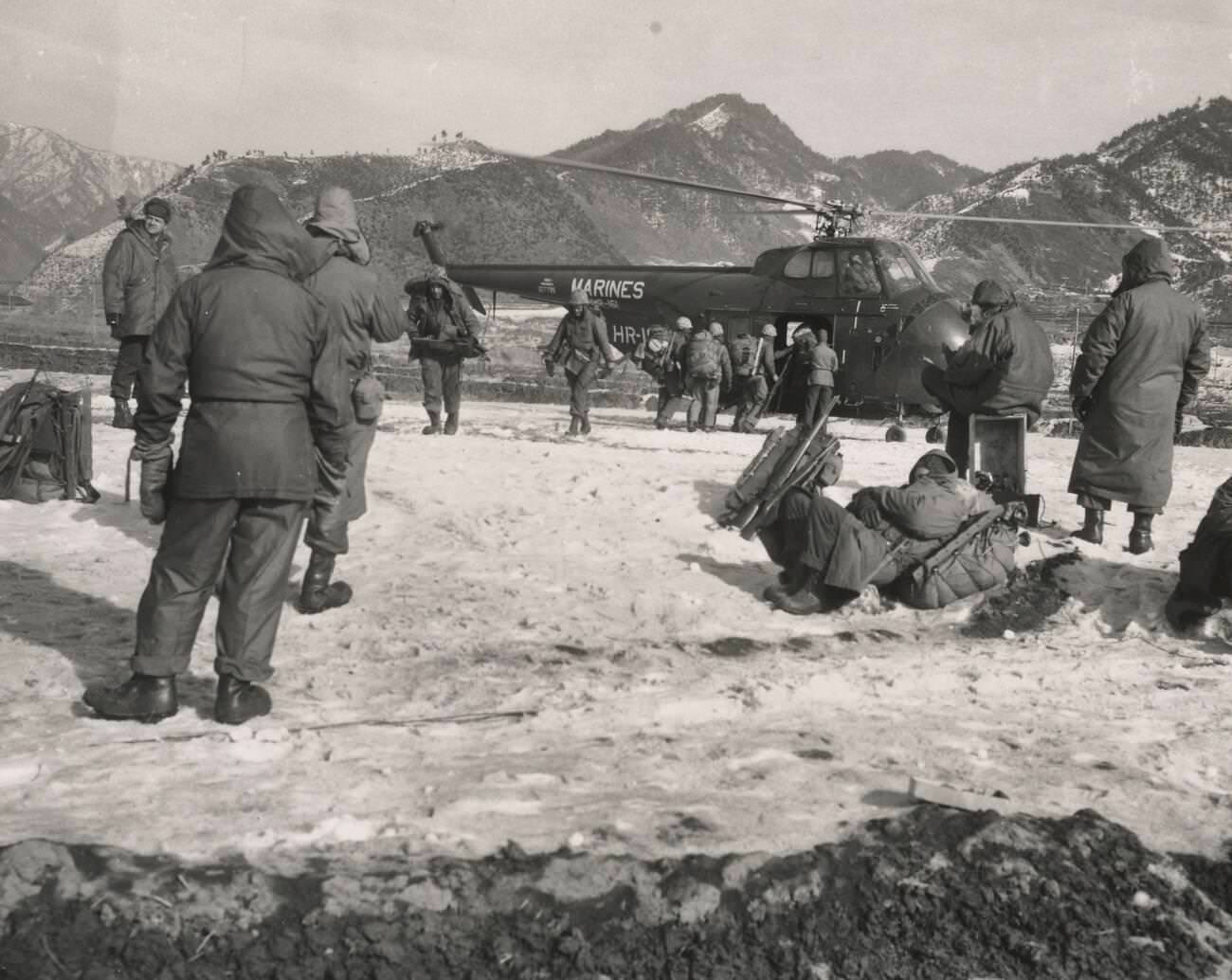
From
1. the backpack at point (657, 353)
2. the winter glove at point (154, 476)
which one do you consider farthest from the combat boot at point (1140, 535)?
the backpack at point (657, 353)

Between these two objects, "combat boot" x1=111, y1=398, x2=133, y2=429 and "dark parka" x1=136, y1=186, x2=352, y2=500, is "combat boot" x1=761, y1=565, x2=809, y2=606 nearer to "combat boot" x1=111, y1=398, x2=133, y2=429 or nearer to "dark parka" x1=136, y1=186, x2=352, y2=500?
"dark parka" x1=136, y1=186, x2=352, y2=500

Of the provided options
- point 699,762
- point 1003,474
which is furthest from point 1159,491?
point 699,762

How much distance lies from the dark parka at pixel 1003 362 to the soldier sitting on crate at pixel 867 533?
1273mm

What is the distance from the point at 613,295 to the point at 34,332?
2230cm

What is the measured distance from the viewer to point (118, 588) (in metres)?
6.45

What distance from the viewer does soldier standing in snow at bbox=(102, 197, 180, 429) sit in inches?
353

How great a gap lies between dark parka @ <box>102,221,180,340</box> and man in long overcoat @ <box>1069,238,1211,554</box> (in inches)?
252

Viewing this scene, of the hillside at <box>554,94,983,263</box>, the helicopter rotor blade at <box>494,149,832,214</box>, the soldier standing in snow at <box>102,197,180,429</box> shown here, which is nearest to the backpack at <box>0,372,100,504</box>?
the soldier standing in snow at <box>102,197,180,429</box>

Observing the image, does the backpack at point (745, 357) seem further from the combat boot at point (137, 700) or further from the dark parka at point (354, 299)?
the combat boot at point (137, 700)

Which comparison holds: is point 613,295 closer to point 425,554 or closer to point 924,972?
point 425,554

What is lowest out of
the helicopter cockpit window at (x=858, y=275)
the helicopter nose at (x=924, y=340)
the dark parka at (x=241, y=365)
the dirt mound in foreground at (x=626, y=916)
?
the dirt mound in foreground at (x=626, y=916)

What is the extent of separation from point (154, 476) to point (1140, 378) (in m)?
5.81

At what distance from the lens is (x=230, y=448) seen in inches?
169

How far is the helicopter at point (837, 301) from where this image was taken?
14109mm
